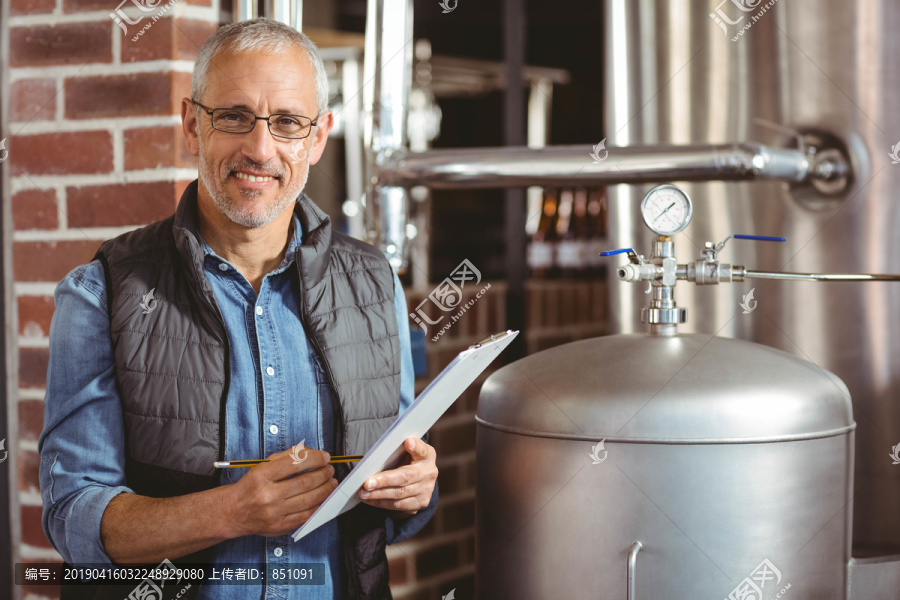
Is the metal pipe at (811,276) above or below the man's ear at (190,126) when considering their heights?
below

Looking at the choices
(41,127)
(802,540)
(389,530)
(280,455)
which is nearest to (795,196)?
(802,540)

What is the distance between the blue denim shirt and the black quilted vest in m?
0.02

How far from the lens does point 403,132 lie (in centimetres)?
167

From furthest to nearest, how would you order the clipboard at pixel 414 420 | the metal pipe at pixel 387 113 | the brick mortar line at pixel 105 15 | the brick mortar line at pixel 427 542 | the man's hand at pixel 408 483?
1. the brick mortar line at pixel 427 542
2. the metal pipe at pixel 387 113
3. the brick mortar line at pixel 105 15
4. the man's hand at pixel 408 483
5. the clipboard at pixel 414 420

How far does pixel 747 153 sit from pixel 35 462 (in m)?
1.24

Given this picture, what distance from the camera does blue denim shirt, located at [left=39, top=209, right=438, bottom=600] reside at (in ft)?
3.40

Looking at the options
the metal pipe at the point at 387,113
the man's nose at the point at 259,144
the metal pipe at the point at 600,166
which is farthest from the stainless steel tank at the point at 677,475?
the metal pipe at the point at 387,113

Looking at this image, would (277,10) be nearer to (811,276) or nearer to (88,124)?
(88,124)

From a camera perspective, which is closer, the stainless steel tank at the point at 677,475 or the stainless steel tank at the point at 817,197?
the stainless steel tank at the point at 677,475

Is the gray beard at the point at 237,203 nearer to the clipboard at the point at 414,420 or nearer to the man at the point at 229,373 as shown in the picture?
the man at the point at 229,373

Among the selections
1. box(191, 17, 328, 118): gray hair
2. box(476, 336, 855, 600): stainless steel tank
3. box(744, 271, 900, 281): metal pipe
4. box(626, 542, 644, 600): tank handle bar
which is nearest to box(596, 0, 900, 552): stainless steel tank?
box(744, 271, 900, 281): metal pipe

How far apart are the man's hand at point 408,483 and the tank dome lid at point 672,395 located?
0.53 ft

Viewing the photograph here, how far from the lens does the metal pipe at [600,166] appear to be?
1414 millimetres

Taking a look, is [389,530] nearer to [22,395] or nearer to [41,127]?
[22,395]
